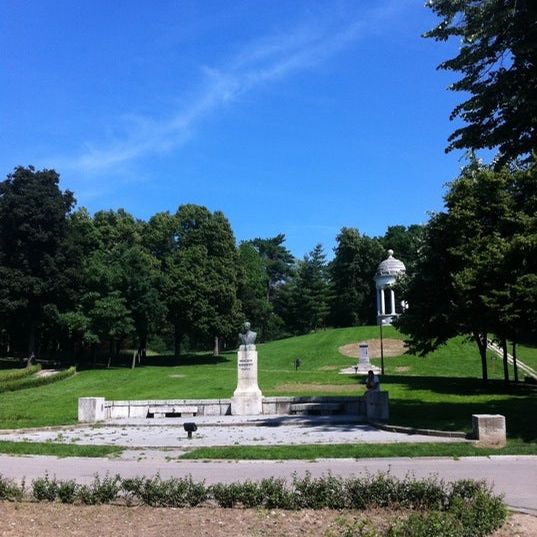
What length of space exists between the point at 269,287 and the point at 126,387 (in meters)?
74.8

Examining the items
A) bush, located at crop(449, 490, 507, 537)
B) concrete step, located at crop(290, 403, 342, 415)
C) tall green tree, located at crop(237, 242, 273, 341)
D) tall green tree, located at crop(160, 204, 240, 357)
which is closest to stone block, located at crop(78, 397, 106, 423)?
concrete step, located at crop(290, 403, 342, 415)

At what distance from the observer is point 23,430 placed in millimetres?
18641

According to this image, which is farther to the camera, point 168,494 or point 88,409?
point 88,409

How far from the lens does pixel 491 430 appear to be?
14.0 m

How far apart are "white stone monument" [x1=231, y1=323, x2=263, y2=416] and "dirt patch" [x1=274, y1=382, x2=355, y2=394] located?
20.9ft

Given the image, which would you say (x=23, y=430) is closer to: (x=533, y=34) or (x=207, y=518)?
(x=207, y=518)

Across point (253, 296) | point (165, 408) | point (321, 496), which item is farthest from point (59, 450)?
point (253, 296)

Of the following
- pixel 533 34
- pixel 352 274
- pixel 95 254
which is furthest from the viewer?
pixel 352 274

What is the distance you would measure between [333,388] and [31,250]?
105 ft

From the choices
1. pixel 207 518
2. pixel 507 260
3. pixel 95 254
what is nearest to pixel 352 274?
pixel 95 254

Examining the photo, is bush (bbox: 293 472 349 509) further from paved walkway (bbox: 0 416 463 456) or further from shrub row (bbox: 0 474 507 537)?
paved walkway (bbox: 0 416 463 456)

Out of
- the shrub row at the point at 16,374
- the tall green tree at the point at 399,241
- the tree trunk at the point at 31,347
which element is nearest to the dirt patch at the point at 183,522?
the shrub row at the point at 16,374

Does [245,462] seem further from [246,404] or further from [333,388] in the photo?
[333,388]

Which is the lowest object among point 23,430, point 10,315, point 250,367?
point 23,430
